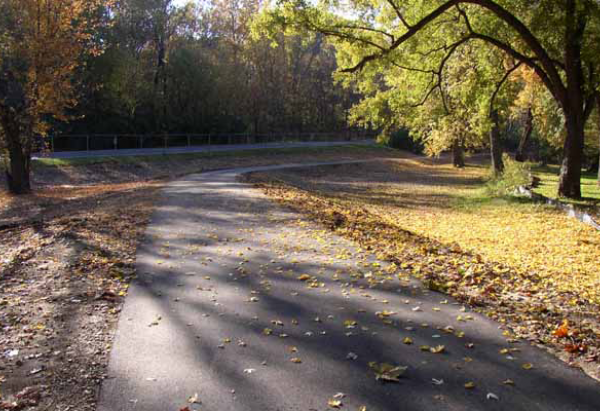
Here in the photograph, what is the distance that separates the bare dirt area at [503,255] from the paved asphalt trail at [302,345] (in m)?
0.45

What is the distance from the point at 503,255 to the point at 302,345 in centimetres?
757

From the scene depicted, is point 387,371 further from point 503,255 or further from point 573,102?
point 573,102

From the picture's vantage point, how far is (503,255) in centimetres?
1145

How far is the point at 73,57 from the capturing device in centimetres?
2231

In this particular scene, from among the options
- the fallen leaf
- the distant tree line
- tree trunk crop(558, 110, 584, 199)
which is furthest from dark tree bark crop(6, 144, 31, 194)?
the fallen leaf

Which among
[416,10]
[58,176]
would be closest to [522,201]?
[416,10]

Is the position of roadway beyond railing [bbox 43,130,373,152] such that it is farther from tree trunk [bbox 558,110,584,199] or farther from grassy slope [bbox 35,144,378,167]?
tree trunk [bbox 558,110,584,199]

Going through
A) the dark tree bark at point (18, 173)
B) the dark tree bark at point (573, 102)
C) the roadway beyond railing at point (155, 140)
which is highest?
the dark tree bark at point (573, 102)

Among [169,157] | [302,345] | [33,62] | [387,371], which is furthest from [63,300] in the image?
[169,157]

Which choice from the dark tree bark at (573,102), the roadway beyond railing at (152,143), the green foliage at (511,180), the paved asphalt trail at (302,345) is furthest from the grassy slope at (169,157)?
the paved asphalt trail at (302,345)

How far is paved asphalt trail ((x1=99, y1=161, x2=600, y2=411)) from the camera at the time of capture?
164 inches

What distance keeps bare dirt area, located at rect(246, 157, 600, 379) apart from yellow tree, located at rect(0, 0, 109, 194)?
11.0 meters

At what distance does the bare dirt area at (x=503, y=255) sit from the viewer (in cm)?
582

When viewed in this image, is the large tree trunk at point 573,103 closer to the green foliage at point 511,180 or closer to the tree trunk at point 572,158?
the tree trunk at point 572,158
